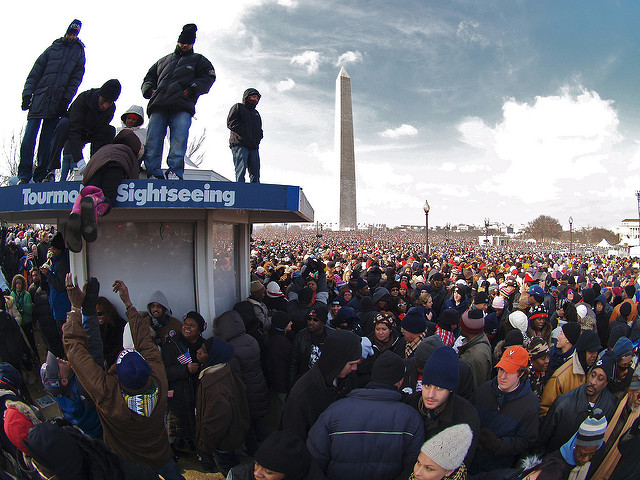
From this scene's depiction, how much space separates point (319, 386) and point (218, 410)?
4.52 ft

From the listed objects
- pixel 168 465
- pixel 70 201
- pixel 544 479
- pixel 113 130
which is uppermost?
pixel 113 130

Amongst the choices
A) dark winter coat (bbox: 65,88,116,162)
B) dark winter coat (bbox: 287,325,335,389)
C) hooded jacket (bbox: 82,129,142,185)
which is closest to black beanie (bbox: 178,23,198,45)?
dark winter coat (bbox: 65,88,116,162)

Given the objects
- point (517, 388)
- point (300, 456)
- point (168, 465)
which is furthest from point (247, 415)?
point (517, 388)

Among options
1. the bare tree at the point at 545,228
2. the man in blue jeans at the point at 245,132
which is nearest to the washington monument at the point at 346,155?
the man in blue jeans at the point at 245,132

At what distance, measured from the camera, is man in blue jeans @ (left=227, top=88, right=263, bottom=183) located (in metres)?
5.93

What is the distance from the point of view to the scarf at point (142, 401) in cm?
282

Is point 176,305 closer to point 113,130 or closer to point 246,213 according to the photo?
point 246,213

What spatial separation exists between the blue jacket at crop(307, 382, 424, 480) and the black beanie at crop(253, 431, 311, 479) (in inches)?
12.6

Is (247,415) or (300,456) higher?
(300,456)

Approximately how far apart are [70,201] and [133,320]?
1457 mm

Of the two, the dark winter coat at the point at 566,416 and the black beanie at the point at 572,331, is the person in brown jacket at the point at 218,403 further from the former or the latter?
the black beanie at the point at 572,331

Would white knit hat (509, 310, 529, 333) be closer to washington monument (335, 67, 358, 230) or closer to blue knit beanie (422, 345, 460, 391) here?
blue knit beanie (422, 345, 460, 391)

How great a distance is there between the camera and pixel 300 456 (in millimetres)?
1931

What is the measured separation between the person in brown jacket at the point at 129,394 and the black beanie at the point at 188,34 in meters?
3.21
